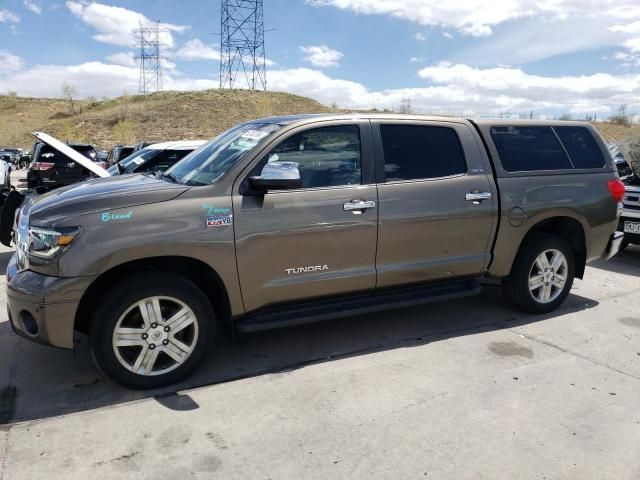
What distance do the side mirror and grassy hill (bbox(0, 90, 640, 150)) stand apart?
158 ft

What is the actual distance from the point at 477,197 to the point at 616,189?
1.79 metres

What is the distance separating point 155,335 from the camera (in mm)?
3602

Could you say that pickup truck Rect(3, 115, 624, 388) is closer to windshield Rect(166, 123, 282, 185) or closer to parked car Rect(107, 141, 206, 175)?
windshield Rect(166, 123, 282, 185)

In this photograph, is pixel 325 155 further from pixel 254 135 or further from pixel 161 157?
pixel 161 157

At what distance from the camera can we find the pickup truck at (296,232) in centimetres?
343

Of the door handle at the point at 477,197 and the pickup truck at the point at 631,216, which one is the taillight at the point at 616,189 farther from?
the pickup truck at the point at 631,216

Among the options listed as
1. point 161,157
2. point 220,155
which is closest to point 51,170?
point 161,157

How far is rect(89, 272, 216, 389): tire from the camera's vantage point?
136 inches

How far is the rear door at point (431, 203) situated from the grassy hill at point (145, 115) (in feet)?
161

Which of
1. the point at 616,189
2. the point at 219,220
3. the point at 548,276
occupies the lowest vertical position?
the point at 548,276

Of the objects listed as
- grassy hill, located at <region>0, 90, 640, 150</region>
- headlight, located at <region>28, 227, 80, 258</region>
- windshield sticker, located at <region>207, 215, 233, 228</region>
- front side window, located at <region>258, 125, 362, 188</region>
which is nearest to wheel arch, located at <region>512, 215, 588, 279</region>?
front side window, located at <region>258, 125, 362, 188</region>

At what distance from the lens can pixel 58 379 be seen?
12.6 ft

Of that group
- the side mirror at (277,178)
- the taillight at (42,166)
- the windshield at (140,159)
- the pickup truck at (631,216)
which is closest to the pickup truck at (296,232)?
the side mirror at (277,178)

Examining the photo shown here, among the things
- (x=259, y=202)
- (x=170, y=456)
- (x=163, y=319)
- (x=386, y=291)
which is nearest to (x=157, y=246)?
(x=163, y=319)
